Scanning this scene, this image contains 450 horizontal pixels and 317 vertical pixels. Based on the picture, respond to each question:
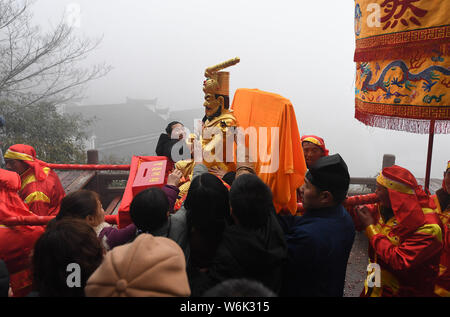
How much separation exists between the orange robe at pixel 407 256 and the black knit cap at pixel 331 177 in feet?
1.75

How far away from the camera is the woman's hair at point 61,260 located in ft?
3.58

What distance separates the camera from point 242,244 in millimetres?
1237

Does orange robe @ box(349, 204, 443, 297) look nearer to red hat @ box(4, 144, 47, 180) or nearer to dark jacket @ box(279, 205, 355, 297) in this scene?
dark jacket @ box(279, 205, 355, 297)

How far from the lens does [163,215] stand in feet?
4.57

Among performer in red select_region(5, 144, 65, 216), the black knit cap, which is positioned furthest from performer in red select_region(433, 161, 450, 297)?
performer in red select_region(5, 144, 65, 216)

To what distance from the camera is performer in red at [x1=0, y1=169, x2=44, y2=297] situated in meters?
2.17

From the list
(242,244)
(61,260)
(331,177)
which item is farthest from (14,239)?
(331,177)

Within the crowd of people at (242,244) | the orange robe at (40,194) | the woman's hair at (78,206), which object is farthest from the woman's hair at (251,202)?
the orange robe at (40,194)

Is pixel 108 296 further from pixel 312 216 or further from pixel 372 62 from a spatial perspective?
pixel 372 62

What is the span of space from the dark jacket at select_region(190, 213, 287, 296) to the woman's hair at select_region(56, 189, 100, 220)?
29.0 inches

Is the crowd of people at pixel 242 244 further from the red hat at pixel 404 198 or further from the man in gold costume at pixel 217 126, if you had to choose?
the man in gold costume at pixel 217 126

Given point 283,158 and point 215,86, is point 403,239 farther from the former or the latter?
point 215,86
